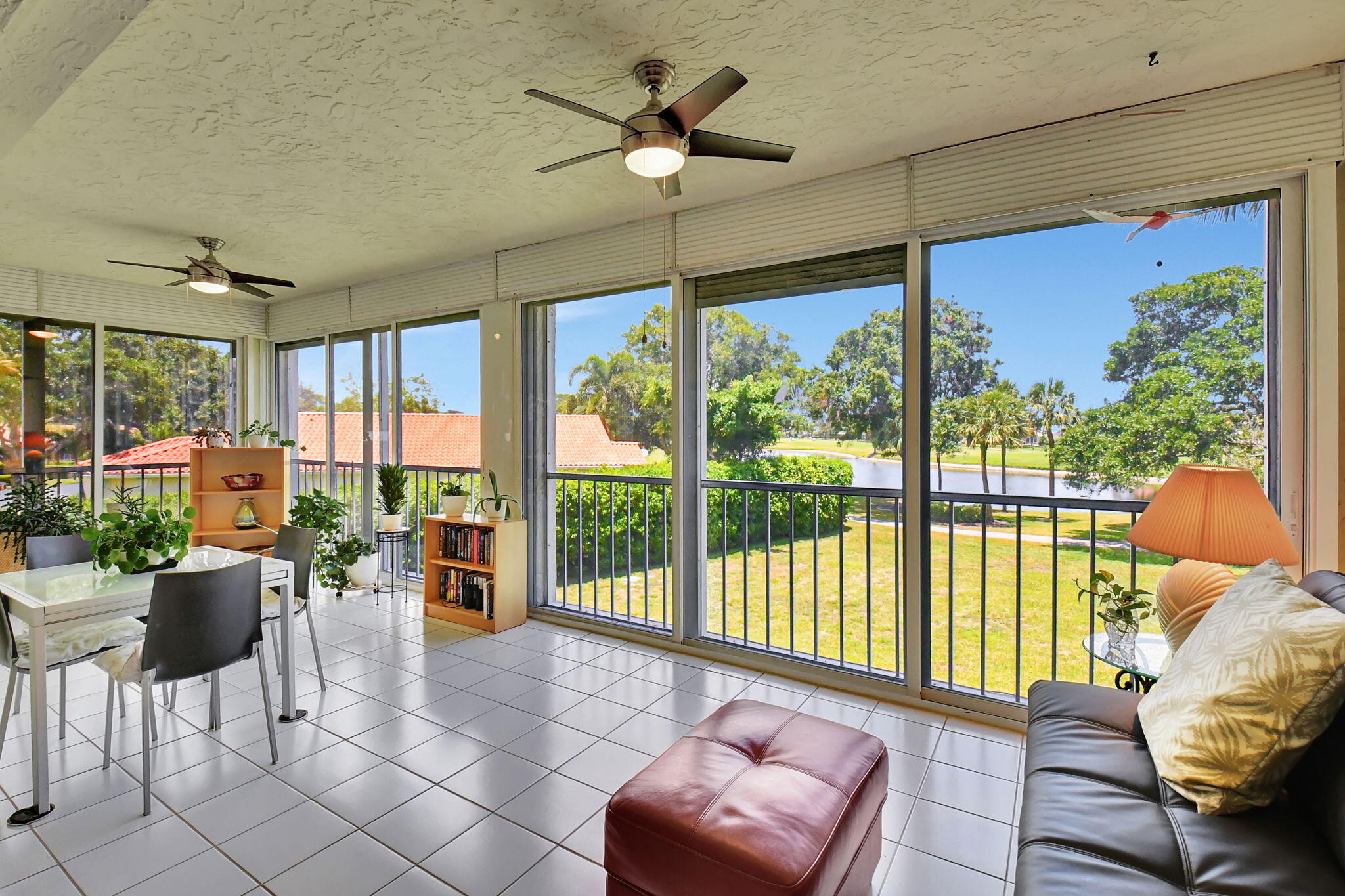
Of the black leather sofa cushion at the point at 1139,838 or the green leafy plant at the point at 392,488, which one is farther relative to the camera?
the green leafy plant at the point at 392,488

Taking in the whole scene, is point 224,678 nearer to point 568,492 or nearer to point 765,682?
point 568,492

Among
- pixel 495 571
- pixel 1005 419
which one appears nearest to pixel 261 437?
pixel 495 571

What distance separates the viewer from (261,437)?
5855 mm

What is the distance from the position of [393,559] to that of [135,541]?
8.45 ft

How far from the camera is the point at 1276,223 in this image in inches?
92.4

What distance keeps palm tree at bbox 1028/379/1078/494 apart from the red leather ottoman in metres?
1.70

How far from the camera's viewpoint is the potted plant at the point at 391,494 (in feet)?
16.3

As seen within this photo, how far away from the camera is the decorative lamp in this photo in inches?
74.6

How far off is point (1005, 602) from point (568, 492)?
285 cm

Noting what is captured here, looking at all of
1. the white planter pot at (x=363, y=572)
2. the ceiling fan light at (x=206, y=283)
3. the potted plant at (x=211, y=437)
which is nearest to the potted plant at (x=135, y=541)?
the ceiling fan light at (x=206, y=283)

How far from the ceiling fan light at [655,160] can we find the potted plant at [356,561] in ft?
13.3

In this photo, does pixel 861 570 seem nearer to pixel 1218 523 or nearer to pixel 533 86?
pixel 1218 523

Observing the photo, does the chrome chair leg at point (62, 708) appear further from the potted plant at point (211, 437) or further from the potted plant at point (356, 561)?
the potted plant at point (211, 437)

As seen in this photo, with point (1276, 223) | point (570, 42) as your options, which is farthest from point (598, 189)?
point (1276, 223)
